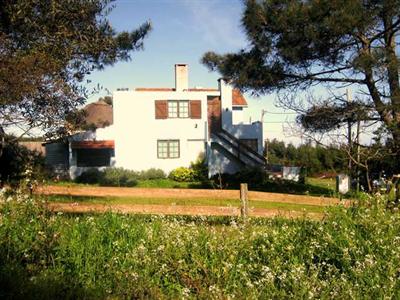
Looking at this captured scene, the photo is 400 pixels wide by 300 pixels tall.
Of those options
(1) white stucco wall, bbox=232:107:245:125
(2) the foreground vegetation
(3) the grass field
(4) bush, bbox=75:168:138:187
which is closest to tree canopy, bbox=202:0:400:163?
(3) the grass field

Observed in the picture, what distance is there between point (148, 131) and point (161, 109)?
1703mm

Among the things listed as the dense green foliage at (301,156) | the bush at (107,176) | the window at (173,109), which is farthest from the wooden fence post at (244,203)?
the dense green foliage at (301,156)

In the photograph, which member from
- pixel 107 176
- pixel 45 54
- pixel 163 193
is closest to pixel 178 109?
pixel 107 176

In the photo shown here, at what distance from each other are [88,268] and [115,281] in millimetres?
355

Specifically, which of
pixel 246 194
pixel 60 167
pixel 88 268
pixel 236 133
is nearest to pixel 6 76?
pixel 246 194

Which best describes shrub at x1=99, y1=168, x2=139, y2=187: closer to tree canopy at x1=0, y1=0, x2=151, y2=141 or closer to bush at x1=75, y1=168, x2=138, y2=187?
bush at x1=75, y1=168, x2=138, y2=187

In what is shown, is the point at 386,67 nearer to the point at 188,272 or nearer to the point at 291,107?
the point at 291,107

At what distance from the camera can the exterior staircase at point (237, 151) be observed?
112ft

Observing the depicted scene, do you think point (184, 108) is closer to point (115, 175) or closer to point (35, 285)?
point (115, 175)

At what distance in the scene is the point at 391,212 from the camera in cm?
655

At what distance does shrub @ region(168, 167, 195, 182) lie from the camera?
3186 centimetres

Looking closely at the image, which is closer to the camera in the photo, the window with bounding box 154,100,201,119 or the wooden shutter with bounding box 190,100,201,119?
the window with bounding box 154,100,201,119

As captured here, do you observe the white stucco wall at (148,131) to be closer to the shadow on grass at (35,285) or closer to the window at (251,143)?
the window at (251,143)

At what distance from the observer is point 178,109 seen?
3484 centimetres
